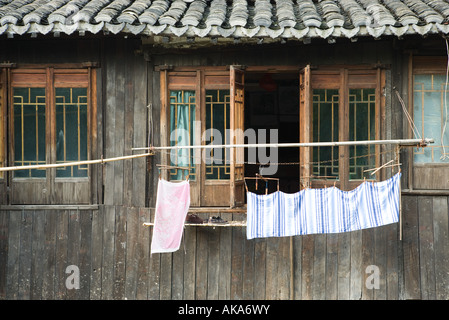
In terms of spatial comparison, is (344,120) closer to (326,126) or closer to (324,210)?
(326,126)

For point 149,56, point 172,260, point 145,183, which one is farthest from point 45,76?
point 172,260

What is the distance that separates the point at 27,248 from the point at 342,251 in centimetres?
504

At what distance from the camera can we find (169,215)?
25.3 feet

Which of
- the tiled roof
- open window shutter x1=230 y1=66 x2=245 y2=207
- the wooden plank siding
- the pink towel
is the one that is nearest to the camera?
the tiled roof

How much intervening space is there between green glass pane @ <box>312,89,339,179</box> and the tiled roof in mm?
1314

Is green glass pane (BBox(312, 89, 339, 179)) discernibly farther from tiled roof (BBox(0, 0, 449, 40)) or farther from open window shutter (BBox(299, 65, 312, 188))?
tiled roof (BBox(0, 0, 449, 40))

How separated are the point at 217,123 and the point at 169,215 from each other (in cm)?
171

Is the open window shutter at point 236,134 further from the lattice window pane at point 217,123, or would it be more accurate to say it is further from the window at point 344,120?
the window at point 344,120

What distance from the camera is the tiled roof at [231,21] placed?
7102mm

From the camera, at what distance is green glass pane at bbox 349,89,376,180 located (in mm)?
8297

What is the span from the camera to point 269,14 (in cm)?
750
